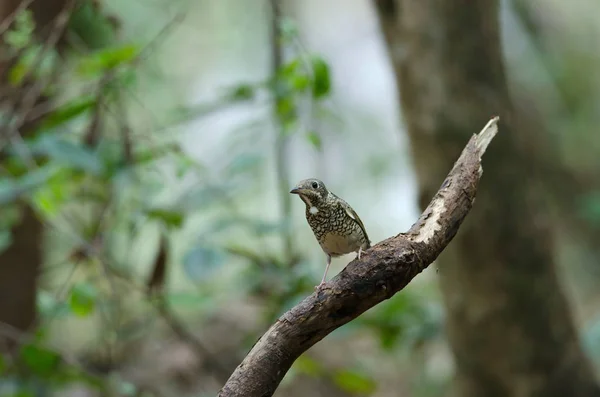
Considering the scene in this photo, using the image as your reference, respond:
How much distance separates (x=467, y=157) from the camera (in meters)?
2.27

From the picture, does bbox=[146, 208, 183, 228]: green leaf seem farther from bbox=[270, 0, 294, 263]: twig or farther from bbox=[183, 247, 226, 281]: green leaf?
bbox=[270, 0, 294, 263]: twig

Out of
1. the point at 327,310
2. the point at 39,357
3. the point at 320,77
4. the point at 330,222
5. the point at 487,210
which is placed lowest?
the point at 327,310

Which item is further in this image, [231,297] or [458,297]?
[231,297]

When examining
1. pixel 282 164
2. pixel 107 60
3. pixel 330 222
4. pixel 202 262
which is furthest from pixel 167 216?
pixel 282 164

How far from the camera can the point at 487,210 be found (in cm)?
394

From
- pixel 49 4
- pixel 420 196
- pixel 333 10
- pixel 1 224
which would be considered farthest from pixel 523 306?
pixel 333 10

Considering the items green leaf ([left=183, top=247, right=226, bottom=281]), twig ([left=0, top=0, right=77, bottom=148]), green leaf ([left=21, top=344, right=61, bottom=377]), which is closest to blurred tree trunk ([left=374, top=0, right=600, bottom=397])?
green leaf ([left=183, top=247, right=226, bottom=281])

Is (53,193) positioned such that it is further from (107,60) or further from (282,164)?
(282,164)

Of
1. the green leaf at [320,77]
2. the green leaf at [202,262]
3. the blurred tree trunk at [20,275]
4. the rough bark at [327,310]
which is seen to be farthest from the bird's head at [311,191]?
the blurred tree trunk at [20,275]

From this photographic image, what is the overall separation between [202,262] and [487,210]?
5.93ft

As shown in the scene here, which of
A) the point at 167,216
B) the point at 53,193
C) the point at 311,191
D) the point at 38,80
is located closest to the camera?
the point at 311,191

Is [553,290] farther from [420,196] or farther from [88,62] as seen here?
[88,62]

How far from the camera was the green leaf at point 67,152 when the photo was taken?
10.1 ft

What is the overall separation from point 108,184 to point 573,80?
6.89 m
